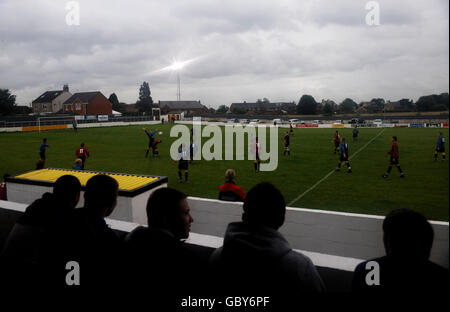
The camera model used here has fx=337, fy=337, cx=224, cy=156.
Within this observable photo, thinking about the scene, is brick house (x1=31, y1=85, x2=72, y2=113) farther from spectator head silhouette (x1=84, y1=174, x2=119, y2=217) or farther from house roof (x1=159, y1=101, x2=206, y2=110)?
spectator head silhouette (x1=84, y1=174, x2=119, y2=217)

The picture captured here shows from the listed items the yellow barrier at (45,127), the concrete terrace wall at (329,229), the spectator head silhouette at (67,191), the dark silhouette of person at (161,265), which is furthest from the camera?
the yellow barrier at (45,127)

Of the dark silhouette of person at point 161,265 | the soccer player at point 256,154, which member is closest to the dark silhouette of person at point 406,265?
the dark silhouette of person at point 161,265

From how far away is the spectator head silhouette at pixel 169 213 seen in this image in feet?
7.98

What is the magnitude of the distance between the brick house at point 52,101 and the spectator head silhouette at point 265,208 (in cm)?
9666

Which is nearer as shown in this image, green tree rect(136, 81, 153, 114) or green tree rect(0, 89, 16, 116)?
green tree rect(0, 89, 16, 116)

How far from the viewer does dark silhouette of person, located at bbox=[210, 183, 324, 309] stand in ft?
6.67

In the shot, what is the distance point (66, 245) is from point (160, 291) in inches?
39.6

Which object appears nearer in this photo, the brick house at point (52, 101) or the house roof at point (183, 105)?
the brick house at point (52, 101)

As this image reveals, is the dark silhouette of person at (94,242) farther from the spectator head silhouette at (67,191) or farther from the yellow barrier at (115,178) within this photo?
the yellow barrier at (115,178)

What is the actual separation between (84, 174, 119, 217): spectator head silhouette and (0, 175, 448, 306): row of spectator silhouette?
21 centimetres

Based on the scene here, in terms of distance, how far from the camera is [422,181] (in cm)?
1459

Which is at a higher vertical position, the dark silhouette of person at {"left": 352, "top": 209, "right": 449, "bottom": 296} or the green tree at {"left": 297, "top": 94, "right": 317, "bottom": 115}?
the green tree at {"left": 297, "top": 94, "right": 317, "bottom": 115}

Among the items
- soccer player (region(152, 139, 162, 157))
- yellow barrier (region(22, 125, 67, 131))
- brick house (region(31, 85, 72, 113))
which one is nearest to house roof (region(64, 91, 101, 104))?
brick house (region(31, 85, 72, 113))

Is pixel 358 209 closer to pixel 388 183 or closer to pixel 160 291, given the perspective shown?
pixel 388 183
